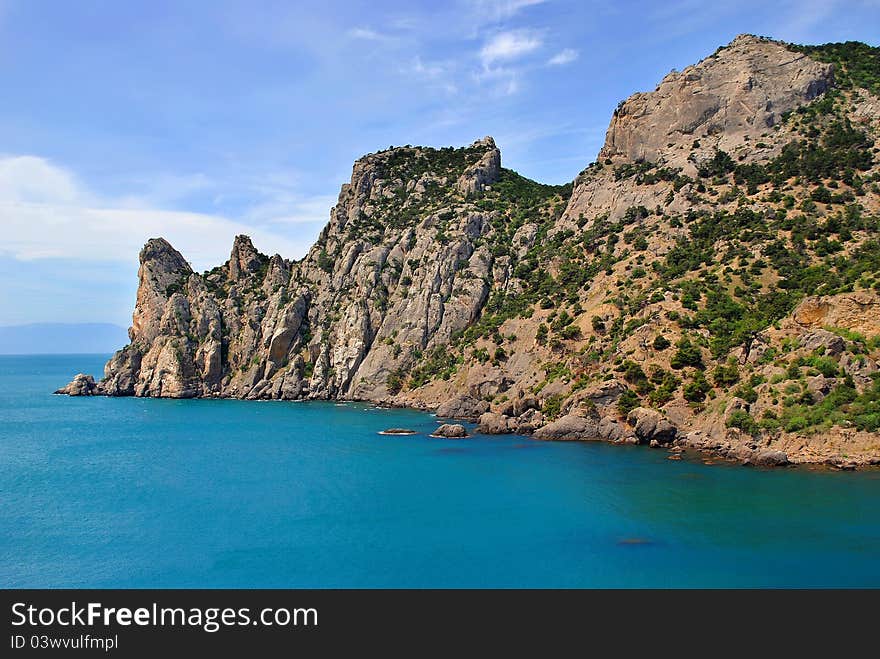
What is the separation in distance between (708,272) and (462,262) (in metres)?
47.1

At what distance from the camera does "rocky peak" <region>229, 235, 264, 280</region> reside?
137 meters

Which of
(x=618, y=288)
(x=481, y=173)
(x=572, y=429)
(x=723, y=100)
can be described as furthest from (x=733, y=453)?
(x=481, y=173)

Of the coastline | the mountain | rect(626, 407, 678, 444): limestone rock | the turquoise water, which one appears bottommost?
the turquoise water

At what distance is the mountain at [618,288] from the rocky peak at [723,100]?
12.5 inches

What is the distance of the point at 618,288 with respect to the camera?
8131cm

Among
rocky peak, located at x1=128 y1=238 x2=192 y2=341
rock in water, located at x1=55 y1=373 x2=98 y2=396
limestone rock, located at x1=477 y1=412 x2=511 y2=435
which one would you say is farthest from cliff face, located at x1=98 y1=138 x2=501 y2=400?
limestone rock, located at x1=477 y1=412 x2=511 y2=435

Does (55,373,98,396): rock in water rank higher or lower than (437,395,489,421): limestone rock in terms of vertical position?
higher

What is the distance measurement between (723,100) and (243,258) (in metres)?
99.3

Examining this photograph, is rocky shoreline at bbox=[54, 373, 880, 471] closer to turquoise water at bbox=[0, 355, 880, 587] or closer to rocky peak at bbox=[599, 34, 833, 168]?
turquoise water at bbox=[0, 355, 880, 587]

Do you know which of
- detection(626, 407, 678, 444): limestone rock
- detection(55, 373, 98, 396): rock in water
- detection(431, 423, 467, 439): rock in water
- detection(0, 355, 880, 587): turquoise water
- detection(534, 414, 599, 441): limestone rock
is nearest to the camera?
detection(0, 355, 880, 587): turquoise water

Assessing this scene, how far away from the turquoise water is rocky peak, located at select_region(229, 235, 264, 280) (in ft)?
241

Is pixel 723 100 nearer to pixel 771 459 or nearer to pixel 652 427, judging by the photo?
pixel 652 427
